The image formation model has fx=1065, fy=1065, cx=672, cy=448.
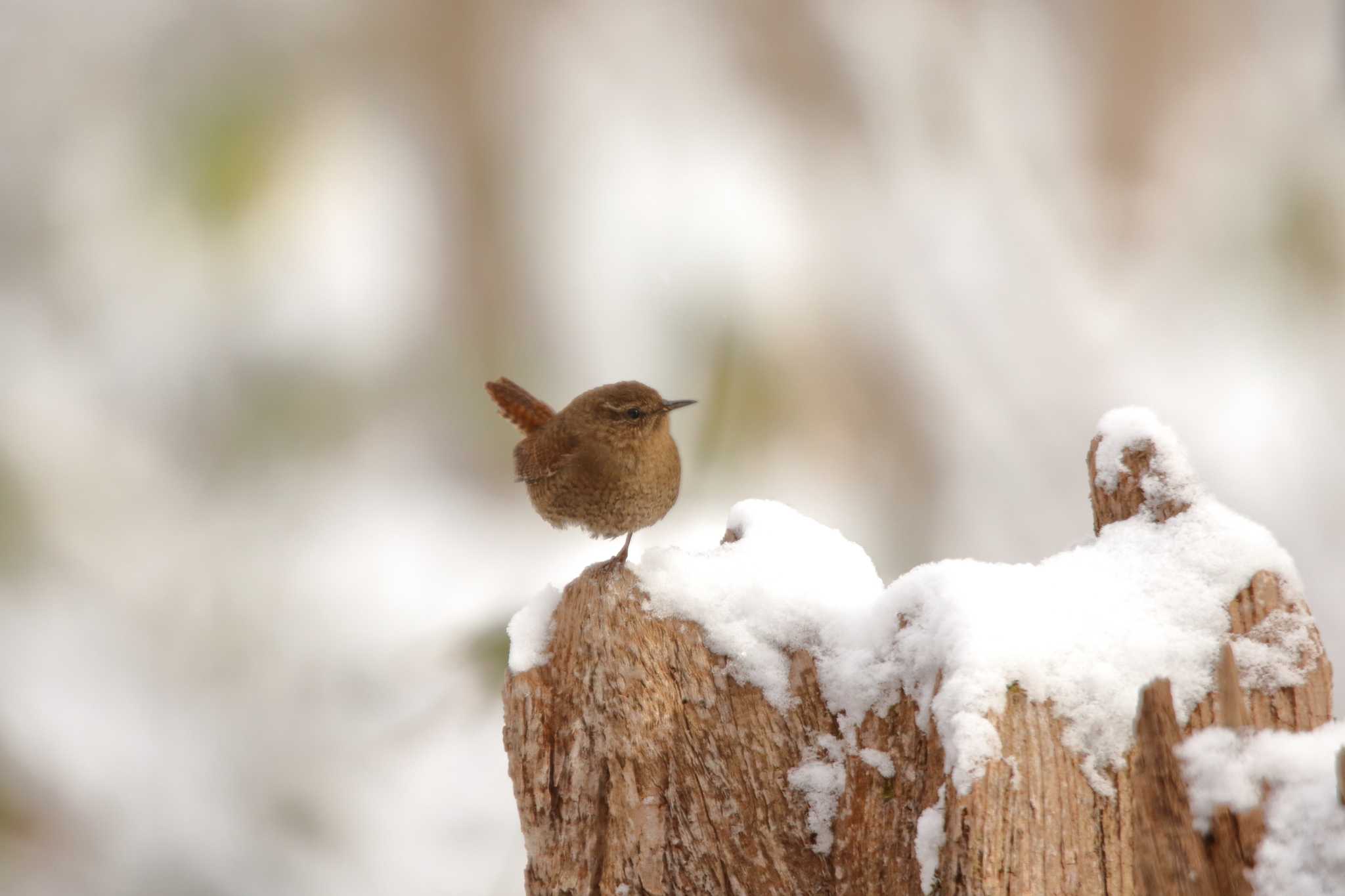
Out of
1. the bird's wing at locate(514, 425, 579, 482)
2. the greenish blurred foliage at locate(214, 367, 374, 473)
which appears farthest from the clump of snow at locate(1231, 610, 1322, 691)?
the greenish blurred foliage at locate(214, 367, 374, 473)

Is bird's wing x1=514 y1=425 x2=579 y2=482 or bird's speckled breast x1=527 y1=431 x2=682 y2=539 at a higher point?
bird's wing x1=514 y1=425 x2=579 y2=482

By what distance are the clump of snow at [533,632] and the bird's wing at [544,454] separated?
246 millimetres

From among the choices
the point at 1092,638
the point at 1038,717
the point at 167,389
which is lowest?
the point at 1038,717

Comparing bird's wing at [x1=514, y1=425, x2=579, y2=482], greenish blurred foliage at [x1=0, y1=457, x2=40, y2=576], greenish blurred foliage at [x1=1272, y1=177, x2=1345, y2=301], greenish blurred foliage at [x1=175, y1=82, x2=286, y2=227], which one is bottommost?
greenish blurred foliage at [x1=0, y1=457, x2=40, y2=576]

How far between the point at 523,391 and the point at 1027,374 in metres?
1.12

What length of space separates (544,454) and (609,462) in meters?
0.14

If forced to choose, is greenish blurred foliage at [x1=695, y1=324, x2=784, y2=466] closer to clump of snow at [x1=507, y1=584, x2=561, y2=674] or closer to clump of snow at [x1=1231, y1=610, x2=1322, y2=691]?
clump of snow at [x1=507, y1=584, x2=561, y2=674]

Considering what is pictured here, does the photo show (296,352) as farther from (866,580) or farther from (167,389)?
(866,580)

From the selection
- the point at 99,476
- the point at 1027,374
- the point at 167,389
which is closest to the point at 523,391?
the point at 167,389

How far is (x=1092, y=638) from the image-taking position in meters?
1.30

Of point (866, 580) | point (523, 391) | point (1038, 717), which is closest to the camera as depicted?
point (1038, 717)

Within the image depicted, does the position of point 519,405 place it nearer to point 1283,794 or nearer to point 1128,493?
point 1128,493

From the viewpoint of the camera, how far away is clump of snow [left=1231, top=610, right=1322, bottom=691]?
49.7 inches

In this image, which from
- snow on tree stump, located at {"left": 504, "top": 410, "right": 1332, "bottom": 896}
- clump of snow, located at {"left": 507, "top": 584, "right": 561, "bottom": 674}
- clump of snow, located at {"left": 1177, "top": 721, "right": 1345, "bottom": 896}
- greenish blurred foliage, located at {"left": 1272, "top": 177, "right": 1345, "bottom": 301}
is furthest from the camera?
greenish blurred foliage, located at {"left": 1272, "top": 177, "right": 1345, "bottom": 301}
